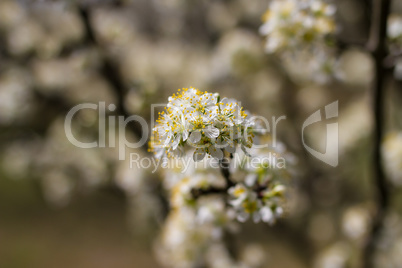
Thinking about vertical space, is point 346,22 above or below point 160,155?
above

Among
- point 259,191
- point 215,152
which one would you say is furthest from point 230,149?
point 259,191

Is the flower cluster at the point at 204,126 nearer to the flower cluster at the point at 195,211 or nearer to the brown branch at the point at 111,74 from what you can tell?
the flower cluster at the point at 195,211

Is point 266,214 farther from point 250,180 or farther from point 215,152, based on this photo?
point 215,152

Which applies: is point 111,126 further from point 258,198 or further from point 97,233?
point 97,233

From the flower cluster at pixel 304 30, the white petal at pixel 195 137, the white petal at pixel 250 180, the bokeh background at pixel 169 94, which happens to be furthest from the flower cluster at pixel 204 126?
the bokeh background at pixel 169 94

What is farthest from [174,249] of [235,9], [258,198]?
[235,9]

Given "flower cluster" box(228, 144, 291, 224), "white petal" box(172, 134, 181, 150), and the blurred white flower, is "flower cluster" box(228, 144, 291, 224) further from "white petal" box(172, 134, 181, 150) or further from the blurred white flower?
the blurred white flower

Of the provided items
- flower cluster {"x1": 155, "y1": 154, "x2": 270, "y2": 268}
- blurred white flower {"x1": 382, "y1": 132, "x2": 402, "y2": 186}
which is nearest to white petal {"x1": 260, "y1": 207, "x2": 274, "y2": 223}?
flower cluster {"x1": 155, "y1": 154, "x2": 270, "y2": 268}

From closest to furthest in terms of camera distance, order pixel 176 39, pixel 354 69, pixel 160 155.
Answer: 1. pixel 160 155
2. pixel 354 69
3. pixel 176 39
